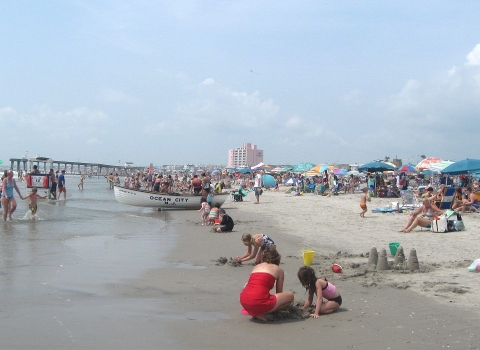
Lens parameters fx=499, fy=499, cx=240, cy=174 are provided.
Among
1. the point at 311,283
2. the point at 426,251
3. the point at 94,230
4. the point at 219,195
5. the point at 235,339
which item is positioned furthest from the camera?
the point at 219,195

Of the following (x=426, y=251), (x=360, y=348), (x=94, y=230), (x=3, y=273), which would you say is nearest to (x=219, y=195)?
(x=94, y=230)

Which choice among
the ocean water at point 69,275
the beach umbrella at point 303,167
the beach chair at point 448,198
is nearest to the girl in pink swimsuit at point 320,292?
the ocean water at point 69,275

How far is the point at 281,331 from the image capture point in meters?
5.27

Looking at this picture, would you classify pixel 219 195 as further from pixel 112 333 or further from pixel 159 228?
pixel 112 333

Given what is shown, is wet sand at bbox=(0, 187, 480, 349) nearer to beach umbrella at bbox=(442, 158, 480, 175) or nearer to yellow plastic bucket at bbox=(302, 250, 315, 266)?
yellow plastic bucket at bbox=(302, 250, 315, 266)

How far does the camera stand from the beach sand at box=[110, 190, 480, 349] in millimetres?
4941

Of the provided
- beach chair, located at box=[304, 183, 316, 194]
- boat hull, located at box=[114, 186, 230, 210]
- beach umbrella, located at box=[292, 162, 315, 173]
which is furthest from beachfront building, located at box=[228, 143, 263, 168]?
boat hull, located at box=[114, 186, 230, 210]

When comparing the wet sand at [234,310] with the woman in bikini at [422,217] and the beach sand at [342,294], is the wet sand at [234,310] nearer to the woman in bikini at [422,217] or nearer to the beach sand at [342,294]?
the beach sand at [342,294]

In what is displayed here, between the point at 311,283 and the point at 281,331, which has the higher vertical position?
the point at 311,283

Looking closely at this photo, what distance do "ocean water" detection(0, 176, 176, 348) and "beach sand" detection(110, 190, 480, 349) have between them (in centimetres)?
41

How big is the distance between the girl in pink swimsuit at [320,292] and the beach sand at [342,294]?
0.36 ft

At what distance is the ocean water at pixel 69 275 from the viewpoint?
16.9ft

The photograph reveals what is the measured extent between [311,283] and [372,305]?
0.85 m

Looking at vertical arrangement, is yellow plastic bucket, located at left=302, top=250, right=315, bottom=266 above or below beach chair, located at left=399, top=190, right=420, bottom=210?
below
